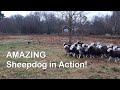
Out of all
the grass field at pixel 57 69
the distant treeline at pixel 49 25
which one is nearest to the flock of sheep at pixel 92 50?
the grass field at pixel 57 69

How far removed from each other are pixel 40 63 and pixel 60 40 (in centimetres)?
136

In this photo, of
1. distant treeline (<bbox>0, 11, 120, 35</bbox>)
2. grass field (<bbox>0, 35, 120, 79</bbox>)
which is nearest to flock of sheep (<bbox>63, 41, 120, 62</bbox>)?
grass field (<bbox>0, 35, 120, 79</bbox>)

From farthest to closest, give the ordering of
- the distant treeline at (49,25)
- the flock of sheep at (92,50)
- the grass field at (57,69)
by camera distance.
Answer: the flock of sheep at (92,50), the distant treeline at (49,25), the grass field at (57,69)

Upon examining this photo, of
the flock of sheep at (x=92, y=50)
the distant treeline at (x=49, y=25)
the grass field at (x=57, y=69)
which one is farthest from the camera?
the flock of sheep at (x=92, y=50)

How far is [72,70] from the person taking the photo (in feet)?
15.9

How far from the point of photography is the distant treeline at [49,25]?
4902 millimetres

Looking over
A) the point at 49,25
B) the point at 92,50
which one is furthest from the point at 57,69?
the point at 92,50

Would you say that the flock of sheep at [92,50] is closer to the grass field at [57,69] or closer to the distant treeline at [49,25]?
the grass field at [57,69]

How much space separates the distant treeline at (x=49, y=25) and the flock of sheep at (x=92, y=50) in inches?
21.9

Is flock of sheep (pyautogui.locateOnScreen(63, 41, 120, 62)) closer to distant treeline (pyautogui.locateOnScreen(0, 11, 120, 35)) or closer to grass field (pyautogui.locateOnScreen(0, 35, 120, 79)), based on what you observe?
grass field (pyautogui.locateOnScreen(0, 35, 120, 79))

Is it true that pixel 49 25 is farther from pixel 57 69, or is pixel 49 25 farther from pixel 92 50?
pixel 92 50
